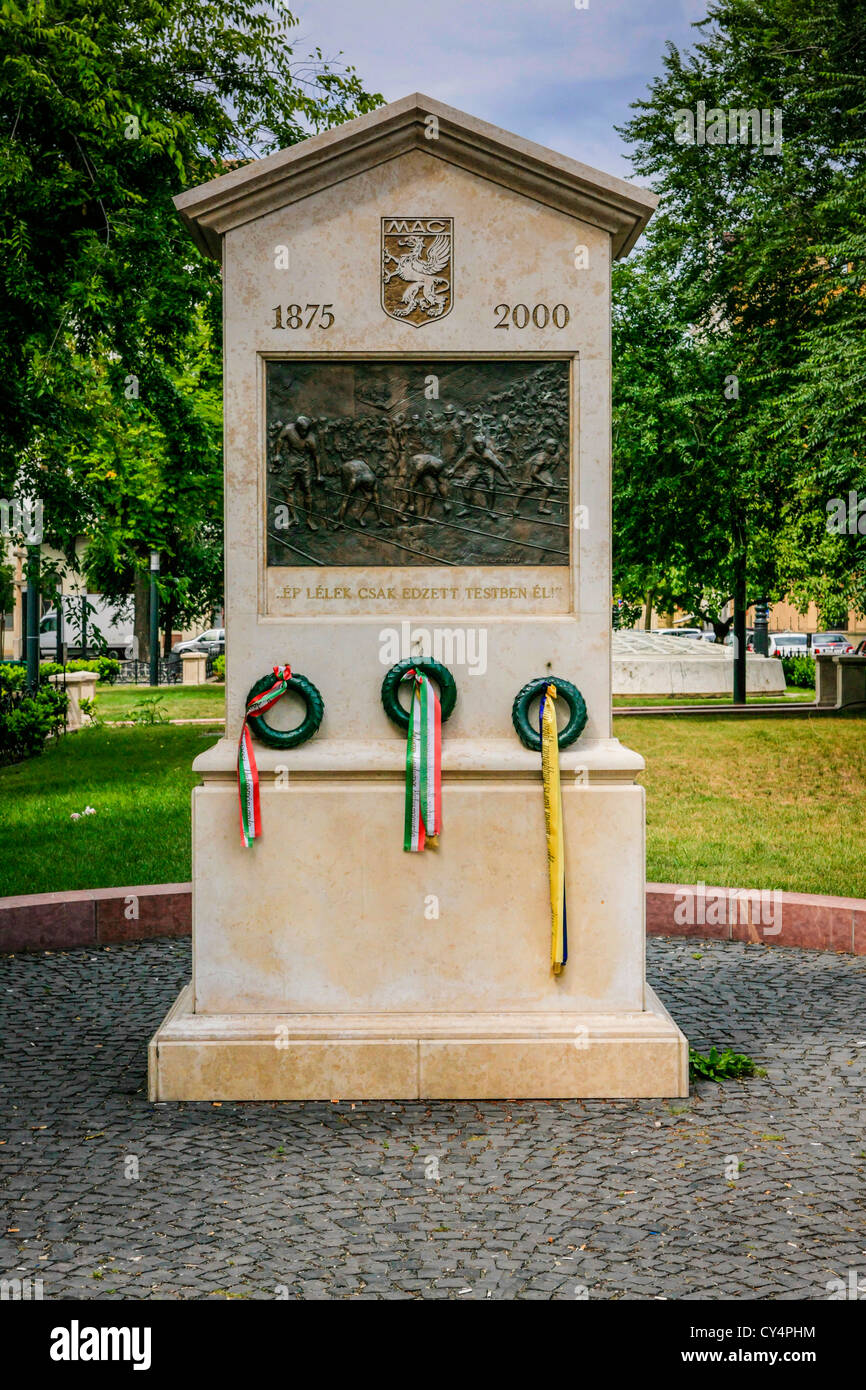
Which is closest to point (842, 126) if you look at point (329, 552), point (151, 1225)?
point (329, 552)

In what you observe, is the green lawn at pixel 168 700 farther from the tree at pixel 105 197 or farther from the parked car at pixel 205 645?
the parked car at pixel 205 645

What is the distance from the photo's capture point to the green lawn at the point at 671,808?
9.54 meters

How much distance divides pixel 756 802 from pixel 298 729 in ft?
29.0

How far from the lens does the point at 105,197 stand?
568 inches

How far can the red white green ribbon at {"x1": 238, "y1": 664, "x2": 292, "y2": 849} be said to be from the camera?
213 inches

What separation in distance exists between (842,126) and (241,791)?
18.9 meters

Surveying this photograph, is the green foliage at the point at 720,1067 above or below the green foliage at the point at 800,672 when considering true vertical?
below

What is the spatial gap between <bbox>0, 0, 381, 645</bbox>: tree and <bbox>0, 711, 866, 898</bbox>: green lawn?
2.96 metres

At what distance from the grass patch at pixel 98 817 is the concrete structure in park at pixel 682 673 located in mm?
14827

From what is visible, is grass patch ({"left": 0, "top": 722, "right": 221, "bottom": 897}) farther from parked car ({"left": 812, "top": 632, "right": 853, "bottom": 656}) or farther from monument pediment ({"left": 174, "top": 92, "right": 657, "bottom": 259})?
parked car ({"left": 812, "top": 632, "right": 853, "bottom": 656})

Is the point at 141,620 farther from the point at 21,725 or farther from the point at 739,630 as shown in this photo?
the point at 21,725

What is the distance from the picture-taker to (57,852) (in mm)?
10242

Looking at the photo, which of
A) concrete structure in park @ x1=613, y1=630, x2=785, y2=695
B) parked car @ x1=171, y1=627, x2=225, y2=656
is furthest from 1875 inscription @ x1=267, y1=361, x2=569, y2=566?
parked car @ x1=171, y1=627, x2=225, y2=656

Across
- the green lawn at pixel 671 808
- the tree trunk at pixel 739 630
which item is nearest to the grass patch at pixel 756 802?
the green lawn at pixel 671 808
